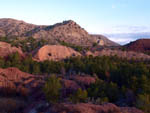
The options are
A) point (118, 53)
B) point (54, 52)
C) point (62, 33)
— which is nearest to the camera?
point (54, 52)

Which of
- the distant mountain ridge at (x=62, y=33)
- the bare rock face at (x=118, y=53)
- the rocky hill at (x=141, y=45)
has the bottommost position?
the bare rock face at (x=118, y=53)

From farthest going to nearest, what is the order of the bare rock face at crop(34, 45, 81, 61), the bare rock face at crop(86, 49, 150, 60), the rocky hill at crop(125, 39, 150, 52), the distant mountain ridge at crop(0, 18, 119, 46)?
the distant mountain ridge at crop(0, 18, 119, 46) < the rocky hill at crop(125, 39, 150, 52) < the bare rock face at crop(86, 49, 150, 60) < the bare rock face at crop(34, 45, 81, 61)

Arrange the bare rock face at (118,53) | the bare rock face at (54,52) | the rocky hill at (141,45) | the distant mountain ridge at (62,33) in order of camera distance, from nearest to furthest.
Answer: the bare rock face at (54,52) < the bare rock face at (118,53) < the rocky hill at (141,45) < the distant mountain ridge at (62,33)

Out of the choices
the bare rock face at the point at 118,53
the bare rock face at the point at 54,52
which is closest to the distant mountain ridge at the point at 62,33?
the bare rock face at the point at 118,53

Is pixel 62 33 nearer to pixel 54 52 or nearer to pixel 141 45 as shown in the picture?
pixel 141 45

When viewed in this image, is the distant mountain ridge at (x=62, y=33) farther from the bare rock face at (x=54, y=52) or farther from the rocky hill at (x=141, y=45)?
the bare rock face at (x=54, y=52)

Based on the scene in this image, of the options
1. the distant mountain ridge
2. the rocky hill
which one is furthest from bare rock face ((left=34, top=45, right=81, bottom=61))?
the distant mountain ridge

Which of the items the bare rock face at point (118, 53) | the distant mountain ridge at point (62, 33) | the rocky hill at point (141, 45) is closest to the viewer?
the bare rock face at point (118, 53)

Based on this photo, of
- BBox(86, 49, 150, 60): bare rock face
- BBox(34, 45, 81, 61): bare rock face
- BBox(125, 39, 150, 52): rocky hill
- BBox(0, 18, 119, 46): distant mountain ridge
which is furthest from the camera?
BBox(0, 18, 119, 46): distant mountain ridge

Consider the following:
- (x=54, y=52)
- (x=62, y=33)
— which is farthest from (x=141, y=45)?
(x=62, y=33)

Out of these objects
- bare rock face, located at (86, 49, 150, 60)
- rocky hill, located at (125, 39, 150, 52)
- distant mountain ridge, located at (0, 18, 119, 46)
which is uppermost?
distant mountain ridge, located at (0, 18, 119, 46)

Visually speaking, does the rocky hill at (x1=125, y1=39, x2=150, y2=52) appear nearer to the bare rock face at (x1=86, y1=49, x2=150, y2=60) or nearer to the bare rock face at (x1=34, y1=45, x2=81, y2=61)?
the bare rock face at (x1=86, y1=49, x2=150, y2=60)

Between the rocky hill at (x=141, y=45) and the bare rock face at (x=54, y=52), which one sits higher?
the rocky hill at (x=141, y=45)

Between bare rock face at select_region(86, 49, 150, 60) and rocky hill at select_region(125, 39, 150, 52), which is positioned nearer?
bare rock face at select_region(86, 49, 150, 60)
